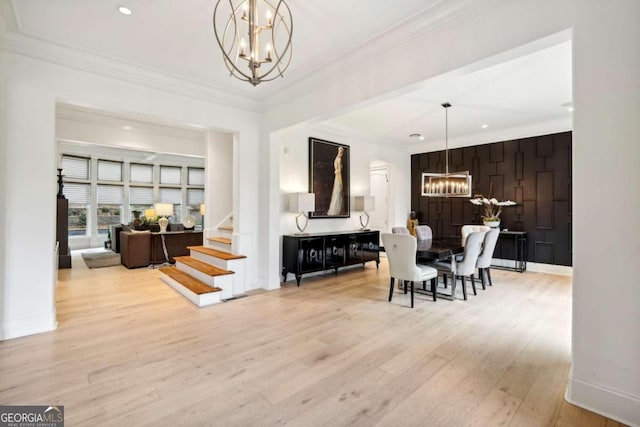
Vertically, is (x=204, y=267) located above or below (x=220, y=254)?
below

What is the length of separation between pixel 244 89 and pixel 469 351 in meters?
4.00

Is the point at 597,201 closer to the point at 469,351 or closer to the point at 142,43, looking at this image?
the point at 469,351

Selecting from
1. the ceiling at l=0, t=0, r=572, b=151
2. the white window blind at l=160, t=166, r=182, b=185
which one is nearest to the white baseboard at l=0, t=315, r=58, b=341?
the ceiling at l=0, t=0, r=572, b=151

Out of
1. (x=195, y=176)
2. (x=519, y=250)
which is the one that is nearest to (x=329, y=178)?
(x=519, y=250)

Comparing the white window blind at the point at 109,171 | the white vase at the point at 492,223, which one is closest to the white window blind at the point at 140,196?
the white window blind at the point at 109,171

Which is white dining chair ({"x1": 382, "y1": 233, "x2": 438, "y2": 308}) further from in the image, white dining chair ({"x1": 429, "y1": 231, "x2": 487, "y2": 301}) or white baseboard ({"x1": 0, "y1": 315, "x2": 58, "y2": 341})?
white baseboard ({"x1": 0, "y1": 315, "x2": 58, "y2": 341})

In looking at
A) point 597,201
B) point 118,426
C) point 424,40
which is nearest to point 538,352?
point 597,201

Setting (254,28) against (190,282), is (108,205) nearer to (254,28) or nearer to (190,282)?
(190,282)

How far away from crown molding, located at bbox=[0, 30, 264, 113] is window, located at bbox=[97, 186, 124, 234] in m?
7.53

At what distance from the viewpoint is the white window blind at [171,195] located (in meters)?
10.5

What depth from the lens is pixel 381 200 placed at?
7.94 meters

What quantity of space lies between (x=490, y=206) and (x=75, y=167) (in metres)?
11.2

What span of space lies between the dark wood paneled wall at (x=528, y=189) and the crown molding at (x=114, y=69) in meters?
5.09

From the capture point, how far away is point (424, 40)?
2645 millimetres
